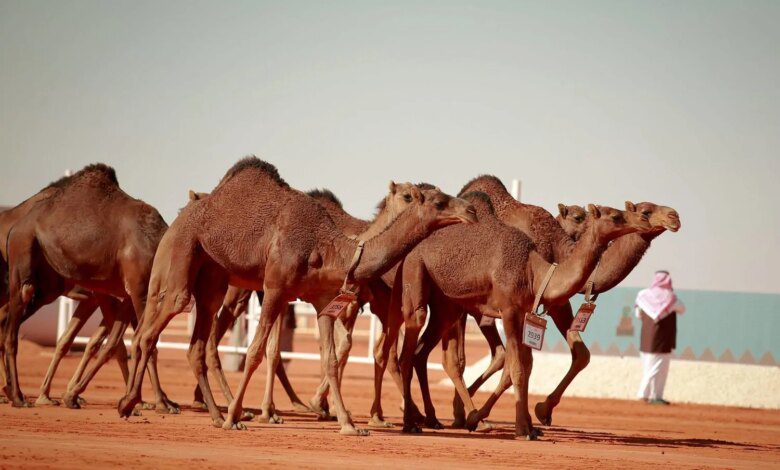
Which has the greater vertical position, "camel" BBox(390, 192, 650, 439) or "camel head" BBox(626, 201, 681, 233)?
"camel head" BBox(626, 201, 681, 233)

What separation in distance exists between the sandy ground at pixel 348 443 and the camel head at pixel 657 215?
2.34 meters

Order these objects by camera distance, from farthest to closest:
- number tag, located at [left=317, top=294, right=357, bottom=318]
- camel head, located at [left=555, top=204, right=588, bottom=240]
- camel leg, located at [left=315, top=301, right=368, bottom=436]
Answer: camel head, located at [left=555, top=204, right=588, bottom=240] < camel leg, located at [left=315, top=301, right=368, bottom=436] < number tag, located at [left=317, top=294, right=357, bottom=318]

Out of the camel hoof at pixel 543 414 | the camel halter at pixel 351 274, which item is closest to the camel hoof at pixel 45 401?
the camel halter at pixel 351 274

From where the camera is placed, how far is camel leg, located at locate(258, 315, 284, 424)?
13523mm

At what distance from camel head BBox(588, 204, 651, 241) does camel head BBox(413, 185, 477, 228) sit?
1652mm

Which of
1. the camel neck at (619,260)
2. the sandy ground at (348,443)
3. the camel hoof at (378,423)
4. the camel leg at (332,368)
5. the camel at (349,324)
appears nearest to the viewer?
the sandy ground at (348,443)

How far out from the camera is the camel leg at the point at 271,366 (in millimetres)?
13523

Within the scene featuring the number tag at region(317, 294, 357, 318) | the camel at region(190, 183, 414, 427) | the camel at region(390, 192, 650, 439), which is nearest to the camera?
the number tag at region(317, 294, 357, 318)

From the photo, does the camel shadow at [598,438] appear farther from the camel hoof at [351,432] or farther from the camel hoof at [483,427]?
the camel hoof at [351,432]

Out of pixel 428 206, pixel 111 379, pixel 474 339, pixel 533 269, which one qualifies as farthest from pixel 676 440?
pixel 474 339

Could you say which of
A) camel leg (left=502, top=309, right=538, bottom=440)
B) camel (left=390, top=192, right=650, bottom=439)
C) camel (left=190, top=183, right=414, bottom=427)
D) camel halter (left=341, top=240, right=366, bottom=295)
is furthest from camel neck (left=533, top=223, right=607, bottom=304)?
camel halter (left=341, top=240, right=366, bottom=295)

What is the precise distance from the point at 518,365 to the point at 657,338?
37.6 ft

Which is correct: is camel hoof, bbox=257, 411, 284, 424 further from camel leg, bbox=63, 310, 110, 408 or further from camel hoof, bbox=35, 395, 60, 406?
camel hoof, bbox=35, 395, 60, 406

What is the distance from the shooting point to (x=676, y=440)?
1525cm
